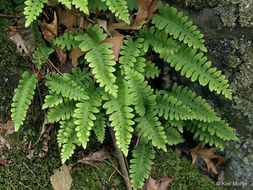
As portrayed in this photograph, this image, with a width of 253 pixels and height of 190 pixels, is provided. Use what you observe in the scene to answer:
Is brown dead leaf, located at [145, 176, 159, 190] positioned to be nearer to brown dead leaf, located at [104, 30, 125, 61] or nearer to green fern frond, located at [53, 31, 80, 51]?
brown dead leaf, located at [104, 30, 125, 61]

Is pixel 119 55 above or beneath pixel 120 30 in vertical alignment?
beneath

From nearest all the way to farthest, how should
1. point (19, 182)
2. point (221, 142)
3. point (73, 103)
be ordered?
1. point (19, 182)
2. point (73, 103)
3. point (221, 142)

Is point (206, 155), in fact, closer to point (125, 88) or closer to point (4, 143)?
point (125, 88)

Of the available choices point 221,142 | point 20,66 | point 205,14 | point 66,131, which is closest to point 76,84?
point 66,131

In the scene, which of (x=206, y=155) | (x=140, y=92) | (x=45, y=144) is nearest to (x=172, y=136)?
(x=206, y=155)

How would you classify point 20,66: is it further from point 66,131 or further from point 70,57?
point 66,131

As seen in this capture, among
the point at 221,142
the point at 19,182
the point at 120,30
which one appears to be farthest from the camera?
the point at 221,142
